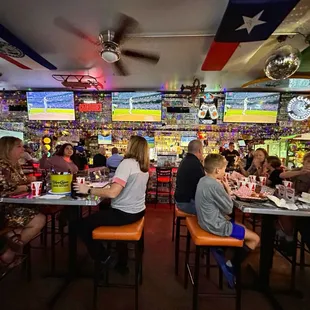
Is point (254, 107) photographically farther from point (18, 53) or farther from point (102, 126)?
point (18, 53)

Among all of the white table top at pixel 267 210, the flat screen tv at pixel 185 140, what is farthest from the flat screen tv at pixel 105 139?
the white table top at pixel 267 210

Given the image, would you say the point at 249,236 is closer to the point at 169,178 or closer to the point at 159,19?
the point at 159,19

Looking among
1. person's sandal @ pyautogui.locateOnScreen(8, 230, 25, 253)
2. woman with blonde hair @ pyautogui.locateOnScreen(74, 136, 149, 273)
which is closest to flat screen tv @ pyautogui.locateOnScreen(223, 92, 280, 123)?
woman with blonde hair @ pyautogui.locateOnScreen(74, 136, 149, 273)

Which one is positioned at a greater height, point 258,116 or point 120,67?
point 120,67

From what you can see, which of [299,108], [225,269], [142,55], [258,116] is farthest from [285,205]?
[299,108]

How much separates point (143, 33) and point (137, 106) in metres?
3.23

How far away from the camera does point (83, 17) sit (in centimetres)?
279

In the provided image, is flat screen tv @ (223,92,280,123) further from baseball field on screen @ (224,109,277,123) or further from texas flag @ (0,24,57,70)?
texas flag @ (0,24,57,70)

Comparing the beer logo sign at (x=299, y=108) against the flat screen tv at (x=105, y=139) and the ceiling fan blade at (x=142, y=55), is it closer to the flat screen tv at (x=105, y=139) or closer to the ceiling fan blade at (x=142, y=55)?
the ceiling fan blade at (x=142, y=55)

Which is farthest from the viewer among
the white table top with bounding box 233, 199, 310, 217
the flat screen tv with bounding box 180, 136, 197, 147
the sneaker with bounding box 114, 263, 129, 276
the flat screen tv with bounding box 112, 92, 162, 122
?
the flat screen tv with bounding box 180, 136, 197, 147

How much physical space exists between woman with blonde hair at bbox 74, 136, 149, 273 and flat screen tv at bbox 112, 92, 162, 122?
13.2 feet

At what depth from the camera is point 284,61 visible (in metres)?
2.63

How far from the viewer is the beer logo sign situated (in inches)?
235

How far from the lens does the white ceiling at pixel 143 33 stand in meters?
2.55
